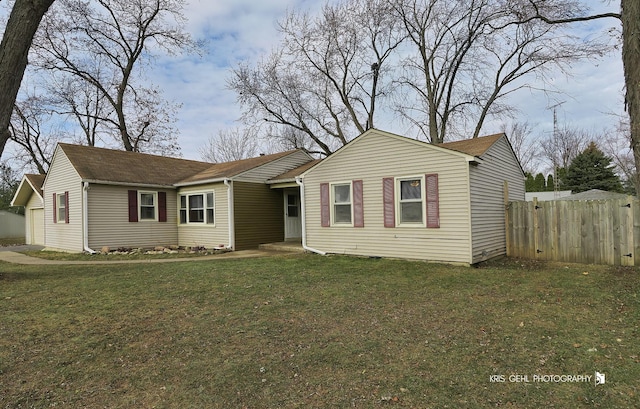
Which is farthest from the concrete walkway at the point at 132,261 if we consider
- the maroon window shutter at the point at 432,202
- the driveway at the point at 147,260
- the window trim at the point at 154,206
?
the maroon window shutter at the point at 432,202

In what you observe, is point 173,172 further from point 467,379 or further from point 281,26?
point 467,379

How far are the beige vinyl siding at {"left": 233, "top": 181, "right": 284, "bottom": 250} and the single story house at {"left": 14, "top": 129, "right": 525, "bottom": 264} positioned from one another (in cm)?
4

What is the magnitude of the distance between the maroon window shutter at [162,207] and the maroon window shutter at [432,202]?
35.7ft

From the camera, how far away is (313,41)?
23.0 meters

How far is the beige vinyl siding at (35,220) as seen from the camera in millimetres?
18312

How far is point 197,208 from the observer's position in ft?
48.4

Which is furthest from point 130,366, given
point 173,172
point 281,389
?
point 173,172

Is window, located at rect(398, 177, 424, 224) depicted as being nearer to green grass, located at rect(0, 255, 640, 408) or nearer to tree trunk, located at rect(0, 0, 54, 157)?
green grass, located at rect(0, 255, 640, 408)

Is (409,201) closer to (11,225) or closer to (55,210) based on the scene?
(55,210)

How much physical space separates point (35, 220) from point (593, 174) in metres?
38.7

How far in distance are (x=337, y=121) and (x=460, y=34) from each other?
29.5 feet

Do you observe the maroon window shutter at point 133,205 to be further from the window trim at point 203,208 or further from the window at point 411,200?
the window at point 411,200

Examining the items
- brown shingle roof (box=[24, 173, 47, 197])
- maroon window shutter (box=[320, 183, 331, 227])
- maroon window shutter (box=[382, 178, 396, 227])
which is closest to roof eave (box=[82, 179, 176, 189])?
brown shingle roof (box=[24, 173, 47, 197])

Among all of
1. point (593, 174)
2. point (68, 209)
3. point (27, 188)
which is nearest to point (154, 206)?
point (68, 209)
